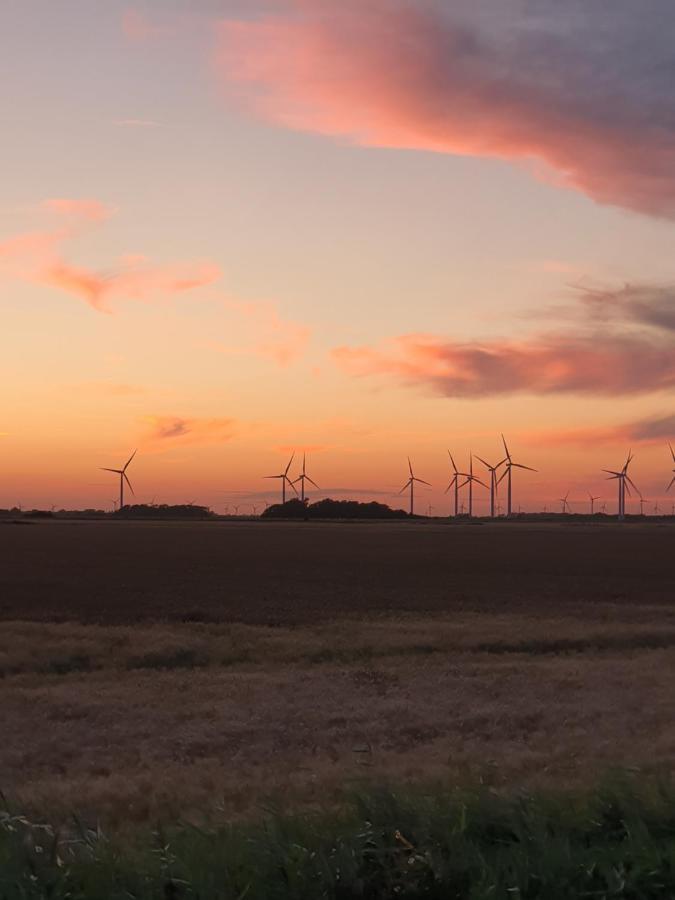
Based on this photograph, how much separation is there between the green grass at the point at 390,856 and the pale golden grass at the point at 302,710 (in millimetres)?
4267

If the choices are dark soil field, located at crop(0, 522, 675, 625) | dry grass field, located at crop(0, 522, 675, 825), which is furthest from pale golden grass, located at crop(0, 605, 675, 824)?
dark soil field, located at crop(0, 522, 675, 625)

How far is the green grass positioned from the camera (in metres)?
7.78

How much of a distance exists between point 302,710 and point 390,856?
13.2 m

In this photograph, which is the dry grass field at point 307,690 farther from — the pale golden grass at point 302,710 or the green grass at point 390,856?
the green grass at point 390,856

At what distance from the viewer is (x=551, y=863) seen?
802 cm

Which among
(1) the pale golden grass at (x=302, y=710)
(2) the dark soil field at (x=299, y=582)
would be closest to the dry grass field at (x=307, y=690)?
(1) the pale golden grass at (x=302, y=710)

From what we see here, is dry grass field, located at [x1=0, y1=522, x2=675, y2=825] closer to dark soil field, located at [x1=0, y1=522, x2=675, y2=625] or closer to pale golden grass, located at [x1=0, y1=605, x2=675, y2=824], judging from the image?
pale golden grass, located at [x1=0, y1=605, x2=675, y2=824]

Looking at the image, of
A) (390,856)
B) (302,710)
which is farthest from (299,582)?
(390,856)

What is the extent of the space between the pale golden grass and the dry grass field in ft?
0.23

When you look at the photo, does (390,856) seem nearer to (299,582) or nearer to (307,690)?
(307,690)

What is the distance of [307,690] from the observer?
23688 millimetres

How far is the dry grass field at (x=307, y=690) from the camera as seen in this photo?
52.1 ft

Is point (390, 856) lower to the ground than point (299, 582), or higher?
higher

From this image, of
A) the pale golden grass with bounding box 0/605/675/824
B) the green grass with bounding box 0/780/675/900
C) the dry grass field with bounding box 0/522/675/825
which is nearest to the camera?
the green grass with bounding box 0/780/675/900
